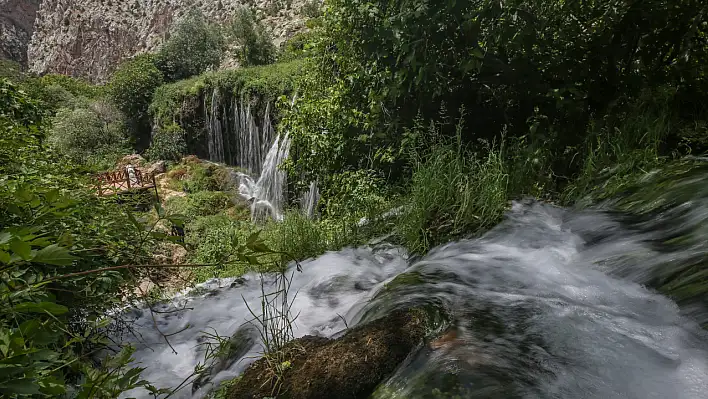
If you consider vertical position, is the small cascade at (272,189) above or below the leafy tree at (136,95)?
below

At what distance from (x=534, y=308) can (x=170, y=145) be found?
21020 millimetres

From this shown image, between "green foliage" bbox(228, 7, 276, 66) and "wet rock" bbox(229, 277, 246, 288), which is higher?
"green foliage" bbox(228, 7, 276, 66)

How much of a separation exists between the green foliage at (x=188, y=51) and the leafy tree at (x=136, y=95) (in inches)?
78.6

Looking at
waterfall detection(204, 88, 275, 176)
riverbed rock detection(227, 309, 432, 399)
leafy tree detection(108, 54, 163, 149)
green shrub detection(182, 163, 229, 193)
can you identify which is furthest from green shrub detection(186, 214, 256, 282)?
leafy tree detection(108, 54, 163, 149)

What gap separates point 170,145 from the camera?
2064cm

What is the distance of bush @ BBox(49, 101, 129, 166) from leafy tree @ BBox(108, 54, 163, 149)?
72 centimetres

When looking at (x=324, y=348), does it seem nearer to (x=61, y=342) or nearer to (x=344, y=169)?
(x=61, y=342)

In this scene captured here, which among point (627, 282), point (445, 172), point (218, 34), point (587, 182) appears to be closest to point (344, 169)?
point (445, 172)

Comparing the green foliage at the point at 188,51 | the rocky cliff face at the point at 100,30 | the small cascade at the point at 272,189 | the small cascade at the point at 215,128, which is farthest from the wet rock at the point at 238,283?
the rocky cliff face at the point at 100,30

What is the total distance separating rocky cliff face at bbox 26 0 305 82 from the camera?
139 ft

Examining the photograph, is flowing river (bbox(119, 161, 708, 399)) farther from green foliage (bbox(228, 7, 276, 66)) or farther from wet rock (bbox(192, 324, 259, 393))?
green foliage (bbox(228, 7, 276, 66))

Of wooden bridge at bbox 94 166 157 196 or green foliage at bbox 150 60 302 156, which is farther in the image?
green foliage at bbox 150 60 302 156

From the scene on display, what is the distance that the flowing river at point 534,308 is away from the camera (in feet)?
5.96

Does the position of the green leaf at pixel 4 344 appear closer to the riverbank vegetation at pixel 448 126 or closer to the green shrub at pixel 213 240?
the riverbank vegetation at pixel 448 126
